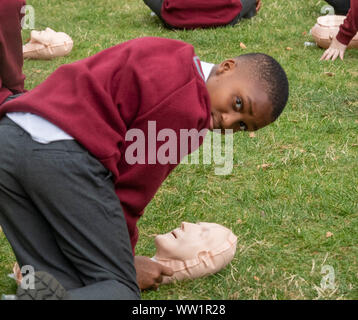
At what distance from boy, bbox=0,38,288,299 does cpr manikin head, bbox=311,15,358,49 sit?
406cm

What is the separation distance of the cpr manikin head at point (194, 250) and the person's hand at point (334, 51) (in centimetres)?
363

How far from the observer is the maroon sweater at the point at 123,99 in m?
2.56

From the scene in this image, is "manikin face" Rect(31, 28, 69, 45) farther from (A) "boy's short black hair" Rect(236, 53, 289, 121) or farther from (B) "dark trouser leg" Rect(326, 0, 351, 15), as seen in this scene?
(A) "boy's short black hair" Rect(236, 53, 289, 121)

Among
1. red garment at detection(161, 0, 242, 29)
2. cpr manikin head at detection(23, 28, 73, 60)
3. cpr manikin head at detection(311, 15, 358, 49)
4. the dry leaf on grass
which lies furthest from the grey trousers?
red garment at detection(161, 0, 242, 29)

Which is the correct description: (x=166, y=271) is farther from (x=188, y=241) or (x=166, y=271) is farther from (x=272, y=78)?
(x=272, y=78)

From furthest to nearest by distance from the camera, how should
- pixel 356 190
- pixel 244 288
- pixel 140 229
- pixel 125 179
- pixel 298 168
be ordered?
pixel 298 168 → pixel 356 190 → pixel 140 229 → pixel 244 288 → pixel 125 179

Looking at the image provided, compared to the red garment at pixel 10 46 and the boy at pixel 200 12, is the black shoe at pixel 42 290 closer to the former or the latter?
the red garment at pixel 10 46

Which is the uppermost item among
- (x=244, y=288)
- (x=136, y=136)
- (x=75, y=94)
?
(x=75, y=94)

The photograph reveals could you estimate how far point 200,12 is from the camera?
24.4 feet

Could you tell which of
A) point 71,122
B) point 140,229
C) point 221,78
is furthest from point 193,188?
point 71,122

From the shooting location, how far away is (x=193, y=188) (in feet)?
13.5

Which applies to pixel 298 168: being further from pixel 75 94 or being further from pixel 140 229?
pixel 75 94

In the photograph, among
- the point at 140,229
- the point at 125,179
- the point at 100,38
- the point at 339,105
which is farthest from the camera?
the point at 100,38

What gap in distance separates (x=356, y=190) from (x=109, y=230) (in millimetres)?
1971
